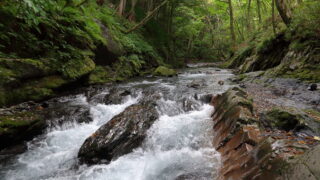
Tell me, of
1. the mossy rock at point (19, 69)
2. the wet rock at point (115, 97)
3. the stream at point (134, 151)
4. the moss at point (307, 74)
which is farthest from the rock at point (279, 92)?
the mossy rock at point (19, 69)

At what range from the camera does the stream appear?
3486 mm

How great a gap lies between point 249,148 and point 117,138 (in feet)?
8.65

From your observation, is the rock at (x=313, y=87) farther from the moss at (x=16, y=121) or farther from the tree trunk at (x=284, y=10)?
the moss at (x=16, y=121)

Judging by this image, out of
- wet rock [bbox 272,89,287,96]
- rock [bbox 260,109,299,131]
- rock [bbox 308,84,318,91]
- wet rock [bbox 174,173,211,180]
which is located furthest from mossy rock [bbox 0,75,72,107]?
rock [bbox 308,84,318,91]

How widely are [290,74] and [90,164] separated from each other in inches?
312

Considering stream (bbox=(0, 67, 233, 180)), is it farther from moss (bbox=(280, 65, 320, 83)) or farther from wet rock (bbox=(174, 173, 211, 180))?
moss (bbox=(280, 65, 320, 83))

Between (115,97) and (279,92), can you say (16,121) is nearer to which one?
(115,97)

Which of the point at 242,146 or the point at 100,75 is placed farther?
the point at 100,75

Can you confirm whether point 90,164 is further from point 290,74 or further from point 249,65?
point 249,65

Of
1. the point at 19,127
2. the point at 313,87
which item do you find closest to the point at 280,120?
the point at 313,87

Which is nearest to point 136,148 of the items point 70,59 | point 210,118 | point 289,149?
point 210,118

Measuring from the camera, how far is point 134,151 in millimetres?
4086

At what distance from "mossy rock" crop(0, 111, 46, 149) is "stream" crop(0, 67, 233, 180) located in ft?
0.70

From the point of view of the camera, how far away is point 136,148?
415 cm
